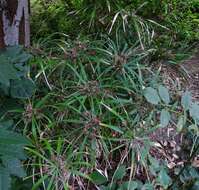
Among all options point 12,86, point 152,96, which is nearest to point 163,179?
point 152,96

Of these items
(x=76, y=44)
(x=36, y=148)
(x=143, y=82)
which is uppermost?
(x=76, y=44)

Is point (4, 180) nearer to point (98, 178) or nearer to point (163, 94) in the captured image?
point (98, 178)

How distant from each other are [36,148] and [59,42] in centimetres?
78

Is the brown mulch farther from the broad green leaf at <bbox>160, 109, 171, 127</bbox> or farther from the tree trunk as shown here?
the tree trunk

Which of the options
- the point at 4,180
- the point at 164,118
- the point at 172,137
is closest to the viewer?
the point at 4,180

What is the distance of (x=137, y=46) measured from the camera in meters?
2.31

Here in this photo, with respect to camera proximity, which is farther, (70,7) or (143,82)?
(70,7)

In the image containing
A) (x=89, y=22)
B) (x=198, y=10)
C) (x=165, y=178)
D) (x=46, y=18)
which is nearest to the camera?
(x=165, y=178)

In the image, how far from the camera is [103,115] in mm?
1856

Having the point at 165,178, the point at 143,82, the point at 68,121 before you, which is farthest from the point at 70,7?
the point at 165,178

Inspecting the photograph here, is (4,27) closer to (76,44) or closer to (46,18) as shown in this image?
(76,44)

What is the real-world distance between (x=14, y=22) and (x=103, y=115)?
0.71 m

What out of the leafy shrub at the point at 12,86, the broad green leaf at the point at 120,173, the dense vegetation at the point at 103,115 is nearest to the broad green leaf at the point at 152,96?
the dense vegetation at the point at 103,115

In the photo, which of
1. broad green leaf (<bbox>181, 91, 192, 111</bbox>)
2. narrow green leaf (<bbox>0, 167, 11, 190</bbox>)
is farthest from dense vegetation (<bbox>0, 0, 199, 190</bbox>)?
narrow green leaf (<bbox>0, 167, 11, 190</bbox>)
